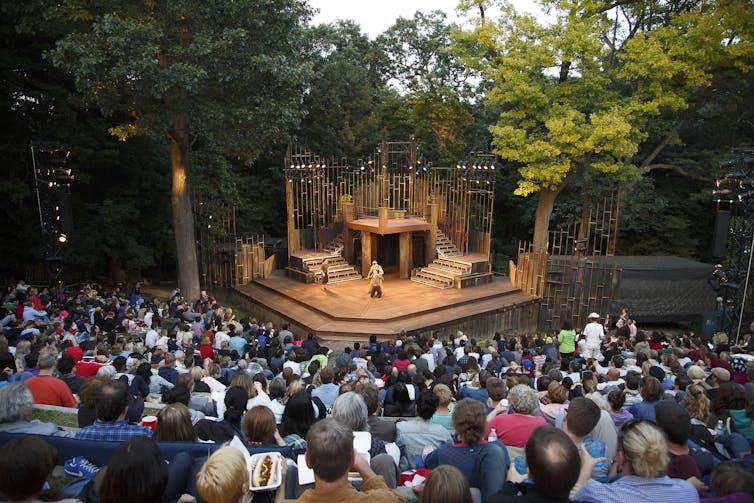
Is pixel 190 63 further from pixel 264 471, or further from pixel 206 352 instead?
pixel 264 471

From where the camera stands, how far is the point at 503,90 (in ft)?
56.6

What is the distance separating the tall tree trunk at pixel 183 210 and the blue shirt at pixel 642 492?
14.0 m

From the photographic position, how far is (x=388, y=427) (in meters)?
4.32

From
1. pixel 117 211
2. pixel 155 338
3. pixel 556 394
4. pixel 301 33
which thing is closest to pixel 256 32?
pixel 301 33

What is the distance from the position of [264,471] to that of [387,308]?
1131 cm

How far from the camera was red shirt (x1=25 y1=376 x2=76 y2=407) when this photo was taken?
5176mm

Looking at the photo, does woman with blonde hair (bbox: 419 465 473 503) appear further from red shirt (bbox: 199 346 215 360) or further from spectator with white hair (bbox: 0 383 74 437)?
red shirt (bbox: 199 346 215 360)

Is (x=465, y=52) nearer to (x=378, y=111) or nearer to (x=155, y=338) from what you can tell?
(x=378, y=111)

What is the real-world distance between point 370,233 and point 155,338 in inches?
372

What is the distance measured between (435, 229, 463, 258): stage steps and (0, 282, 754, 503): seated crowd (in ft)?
29.8

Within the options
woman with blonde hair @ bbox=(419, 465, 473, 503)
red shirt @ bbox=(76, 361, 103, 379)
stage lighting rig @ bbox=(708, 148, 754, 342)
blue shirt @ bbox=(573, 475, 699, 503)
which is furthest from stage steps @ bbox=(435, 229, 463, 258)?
woman with blonde hair @ bbox=(419, 465, 473, 503)

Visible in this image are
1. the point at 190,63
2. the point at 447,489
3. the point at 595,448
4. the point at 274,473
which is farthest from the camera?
the point at 190,63

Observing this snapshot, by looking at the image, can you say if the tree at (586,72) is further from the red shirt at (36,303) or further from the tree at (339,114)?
the red shirt at (36,303)

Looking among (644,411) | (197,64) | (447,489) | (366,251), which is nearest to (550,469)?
(447,489)
